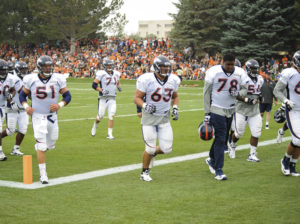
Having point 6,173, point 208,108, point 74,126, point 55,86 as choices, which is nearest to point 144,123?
point 208,108

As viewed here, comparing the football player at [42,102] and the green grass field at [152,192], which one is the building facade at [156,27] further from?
the football player at [42,102]

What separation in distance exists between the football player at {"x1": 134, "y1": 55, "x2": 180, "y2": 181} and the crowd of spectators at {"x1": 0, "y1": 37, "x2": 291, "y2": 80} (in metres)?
28.3

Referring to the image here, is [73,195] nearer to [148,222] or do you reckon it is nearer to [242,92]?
[148,222]

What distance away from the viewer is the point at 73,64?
161ft

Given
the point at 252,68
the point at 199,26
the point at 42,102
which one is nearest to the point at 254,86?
the point at 252,68

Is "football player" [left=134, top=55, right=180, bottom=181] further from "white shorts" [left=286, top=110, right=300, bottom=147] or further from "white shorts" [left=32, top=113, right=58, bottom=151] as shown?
"white shorts" [left=286, top=110, right=300, bottom=147]

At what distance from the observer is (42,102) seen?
7.44 meters

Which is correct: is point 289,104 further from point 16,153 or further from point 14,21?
point 14,21

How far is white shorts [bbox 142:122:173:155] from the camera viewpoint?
→ 24.4ft

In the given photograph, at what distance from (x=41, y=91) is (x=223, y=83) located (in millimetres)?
2845

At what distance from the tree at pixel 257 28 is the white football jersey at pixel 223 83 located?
29.7 metres

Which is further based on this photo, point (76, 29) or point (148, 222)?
point (76, 29)

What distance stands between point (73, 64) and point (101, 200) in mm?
43881

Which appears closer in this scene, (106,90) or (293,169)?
(293,169)
